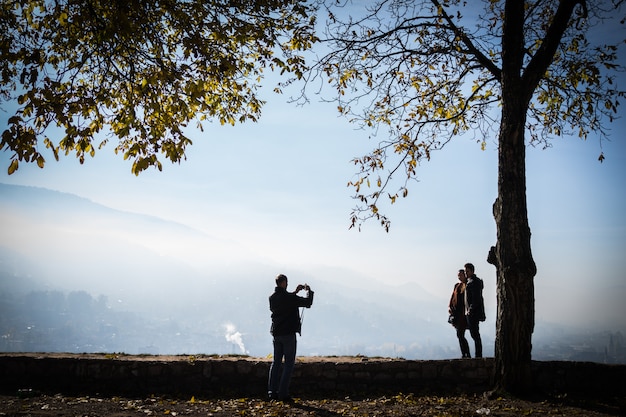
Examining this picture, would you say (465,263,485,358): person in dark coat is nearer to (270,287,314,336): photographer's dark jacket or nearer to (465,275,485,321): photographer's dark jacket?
(465,275,485,321): photographer's dark jacket

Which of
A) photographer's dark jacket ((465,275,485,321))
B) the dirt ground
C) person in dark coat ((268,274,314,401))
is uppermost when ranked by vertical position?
photographer's dark jacket ((465,275,485,321))

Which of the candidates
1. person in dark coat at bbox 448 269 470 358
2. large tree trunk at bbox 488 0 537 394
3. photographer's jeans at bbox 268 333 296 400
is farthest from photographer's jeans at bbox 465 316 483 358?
photographer's jeans at bbox 268 333 296 400

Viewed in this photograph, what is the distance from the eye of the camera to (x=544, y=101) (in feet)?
37.1

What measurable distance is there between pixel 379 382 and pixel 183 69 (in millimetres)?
7867

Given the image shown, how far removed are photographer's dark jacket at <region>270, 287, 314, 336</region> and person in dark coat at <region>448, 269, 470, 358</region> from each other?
4836 millimetres

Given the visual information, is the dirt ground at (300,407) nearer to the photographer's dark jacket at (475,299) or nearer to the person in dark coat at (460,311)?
the photographer's dark jacket at (475,299)

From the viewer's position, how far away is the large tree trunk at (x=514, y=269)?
7531mm

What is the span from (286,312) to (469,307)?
5.01 m

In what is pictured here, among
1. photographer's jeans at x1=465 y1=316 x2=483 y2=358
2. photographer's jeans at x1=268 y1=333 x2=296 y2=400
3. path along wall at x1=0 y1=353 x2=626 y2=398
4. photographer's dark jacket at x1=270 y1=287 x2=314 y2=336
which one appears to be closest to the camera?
photographer's jeans at x1=268 y1=333 x2=296 y2=400

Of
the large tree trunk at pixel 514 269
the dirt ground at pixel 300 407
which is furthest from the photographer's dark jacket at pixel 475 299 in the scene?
the dirt ground at pixel 300 407

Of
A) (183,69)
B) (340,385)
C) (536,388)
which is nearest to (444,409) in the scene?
(536,388)

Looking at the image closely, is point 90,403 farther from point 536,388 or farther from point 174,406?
point 536,388

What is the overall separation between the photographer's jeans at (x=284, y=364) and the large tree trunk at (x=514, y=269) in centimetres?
403

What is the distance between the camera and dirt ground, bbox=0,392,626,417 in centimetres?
673
